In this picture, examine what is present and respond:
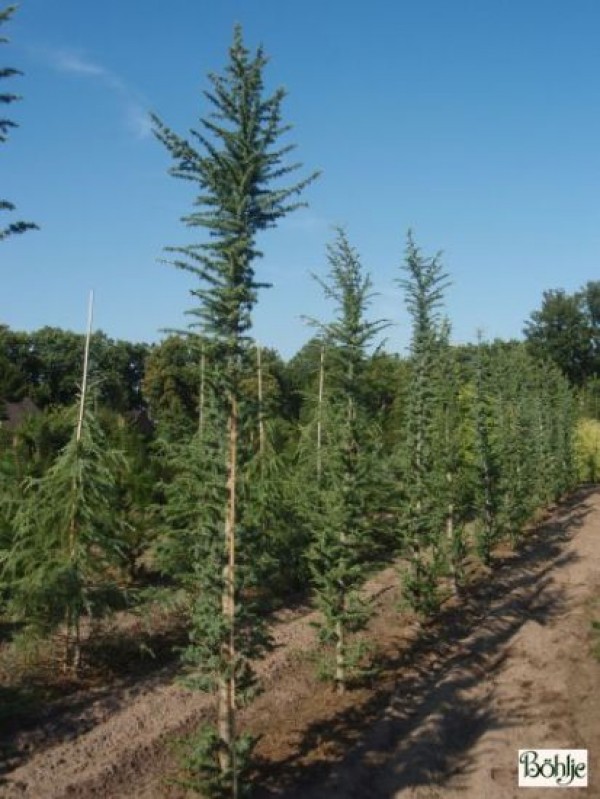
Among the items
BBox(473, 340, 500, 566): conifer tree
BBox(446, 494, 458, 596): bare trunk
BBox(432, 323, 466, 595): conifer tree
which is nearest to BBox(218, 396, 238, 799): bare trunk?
BBox(432, 323, 466, 595): conifer tree

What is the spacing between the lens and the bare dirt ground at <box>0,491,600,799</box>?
1027 cm

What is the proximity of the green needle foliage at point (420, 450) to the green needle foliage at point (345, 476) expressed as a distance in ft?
11.5

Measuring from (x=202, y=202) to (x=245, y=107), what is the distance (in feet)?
4.78

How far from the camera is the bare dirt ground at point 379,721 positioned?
33.7 ft

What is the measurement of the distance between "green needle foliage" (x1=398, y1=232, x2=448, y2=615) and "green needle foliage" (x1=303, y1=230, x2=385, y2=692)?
11.5ft

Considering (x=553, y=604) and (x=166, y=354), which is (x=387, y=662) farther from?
(x=166, y=354)

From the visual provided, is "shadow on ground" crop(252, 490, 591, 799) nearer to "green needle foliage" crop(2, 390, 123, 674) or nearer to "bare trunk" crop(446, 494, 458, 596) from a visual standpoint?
"bare trunk" crop(446, 494, 458, 596)

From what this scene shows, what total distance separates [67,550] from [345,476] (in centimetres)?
609

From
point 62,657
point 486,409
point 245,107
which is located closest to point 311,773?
point 62,657

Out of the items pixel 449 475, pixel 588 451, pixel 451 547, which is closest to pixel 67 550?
pixel 451 547

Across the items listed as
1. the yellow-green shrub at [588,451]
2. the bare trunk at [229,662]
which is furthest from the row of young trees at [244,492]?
the yellow-green shrub at [588,451]

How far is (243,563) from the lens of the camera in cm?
987

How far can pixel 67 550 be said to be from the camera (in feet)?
47.5

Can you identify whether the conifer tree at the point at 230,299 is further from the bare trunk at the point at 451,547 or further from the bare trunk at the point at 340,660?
the bare trunk at the point at 451,547
